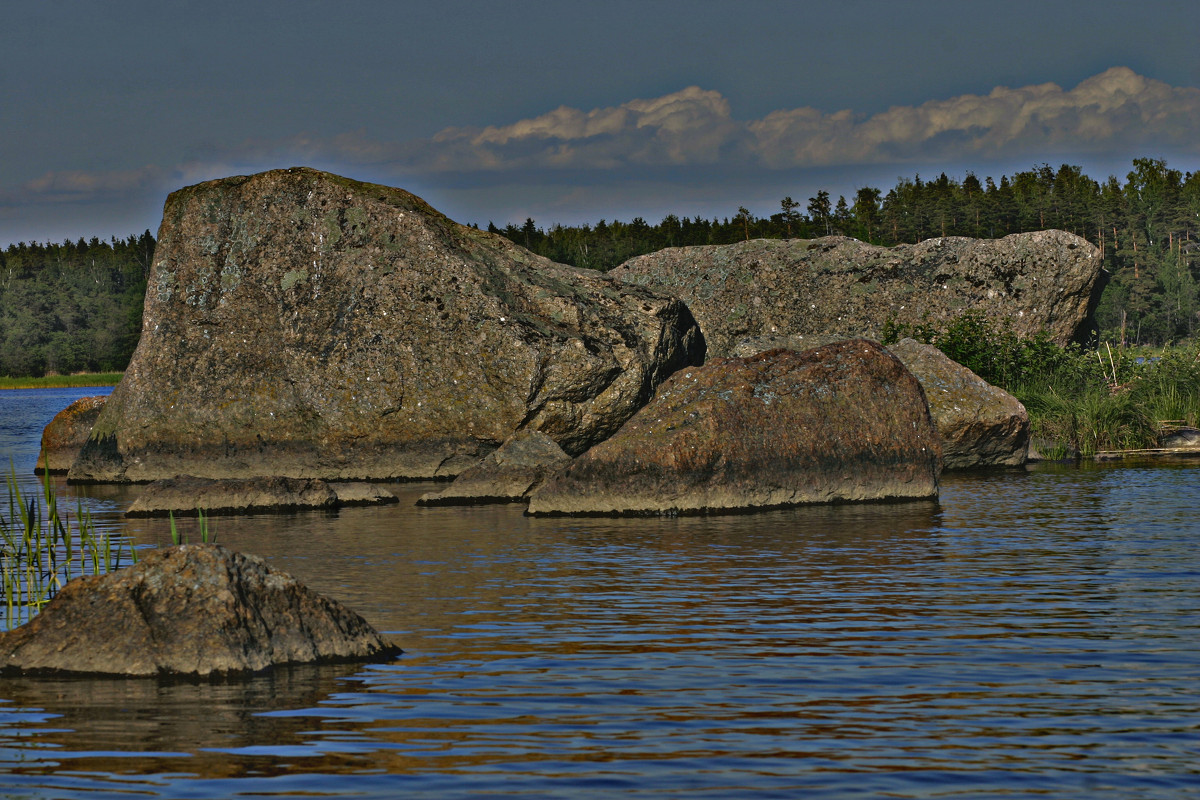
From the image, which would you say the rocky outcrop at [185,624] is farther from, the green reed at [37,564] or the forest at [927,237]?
the forest at [927,237]

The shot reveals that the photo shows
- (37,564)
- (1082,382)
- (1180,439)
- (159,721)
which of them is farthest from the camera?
(1082,382)

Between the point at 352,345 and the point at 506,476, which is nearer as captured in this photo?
the point at 506,476

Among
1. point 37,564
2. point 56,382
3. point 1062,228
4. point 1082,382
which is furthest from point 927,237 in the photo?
point 37,564

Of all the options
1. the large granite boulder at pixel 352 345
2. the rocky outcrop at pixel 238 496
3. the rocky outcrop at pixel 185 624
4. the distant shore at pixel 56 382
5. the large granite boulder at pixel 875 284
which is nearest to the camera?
the rocky outcrop at pixel 185 624

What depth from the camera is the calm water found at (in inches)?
260

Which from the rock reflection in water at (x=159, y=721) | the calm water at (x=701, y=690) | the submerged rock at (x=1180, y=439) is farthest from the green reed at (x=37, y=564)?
the submerged rock at (x=1180, y=439)

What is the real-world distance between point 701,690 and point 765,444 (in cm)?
1102

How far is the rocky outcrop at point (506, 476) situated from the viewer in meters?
21.5

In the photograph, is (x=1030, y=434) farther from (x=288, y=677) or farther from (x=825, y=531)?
(x=288, y=677)

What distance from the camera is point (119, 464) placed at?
2664 cm

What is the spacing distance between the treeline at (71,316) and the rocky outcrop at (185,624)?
368ft

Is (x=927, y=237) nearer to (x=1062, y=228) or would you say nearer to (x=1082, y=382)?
(x=1062, y=228)

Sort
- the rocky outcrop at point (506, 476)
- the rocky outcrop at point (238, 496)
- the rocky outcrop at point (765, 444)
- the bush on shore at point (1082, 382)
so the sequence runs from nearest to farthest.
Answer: the rocky outcrop at point (765, 444) < the rocky outcrop at point (238, 496) < the rocky outcrop at point (506, 476) < the bush on shore at point (1082, 382)

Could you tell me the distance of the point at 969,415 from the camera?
25250 millimetres
